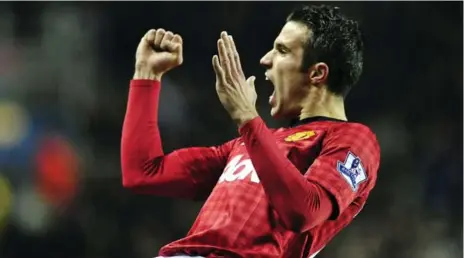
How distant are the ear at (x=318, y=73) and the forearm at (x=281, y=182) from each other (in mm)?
472

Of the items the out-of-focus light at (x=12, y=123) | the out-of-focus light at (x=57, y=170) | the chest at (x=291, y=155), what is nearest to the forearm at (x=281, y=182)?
the chest at (x=291, y=155)

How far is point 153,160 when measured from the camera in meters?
2.65

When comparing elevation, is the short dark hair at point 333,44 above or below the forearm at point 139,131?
above

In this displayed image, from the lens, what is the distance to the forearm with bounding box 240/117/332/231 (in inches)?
80.1

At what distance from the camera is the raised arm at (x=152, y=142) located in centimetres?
262

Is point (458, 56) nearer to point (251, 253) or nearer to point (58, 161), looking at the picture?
point (58, 161)

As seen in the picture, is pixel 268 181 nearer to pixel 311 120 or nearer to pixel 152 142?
pixel 311 120

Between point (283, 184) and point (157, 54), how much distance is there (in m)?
0.80

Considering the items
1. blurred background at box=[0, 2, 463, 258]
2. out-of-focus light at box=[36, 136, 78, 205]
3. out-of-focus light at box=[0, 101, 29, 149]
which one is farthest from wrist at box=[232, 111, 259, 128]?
out-of-focus light at box=[0, 101, 29, 149]

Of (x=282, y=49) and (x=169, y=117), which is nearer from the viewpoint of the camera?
(x=282, y=49)

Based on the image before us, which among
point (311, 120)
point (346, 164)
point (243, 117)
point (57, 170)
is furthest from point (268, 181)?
point (57, 170)

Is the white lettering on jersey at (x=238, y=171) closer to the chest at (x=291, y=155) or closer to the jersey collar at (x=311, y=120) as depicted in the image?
the chest at (x=291, y=155)

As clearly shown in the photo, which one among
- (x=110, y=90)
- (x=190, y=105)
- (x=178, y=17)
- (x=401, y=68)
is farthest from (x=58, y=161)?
(x=401, y=68)

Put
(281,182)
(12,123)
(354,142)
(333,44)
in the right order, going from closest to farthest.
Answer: (281,182)
(354,142)
(333,44)
(12,123)
